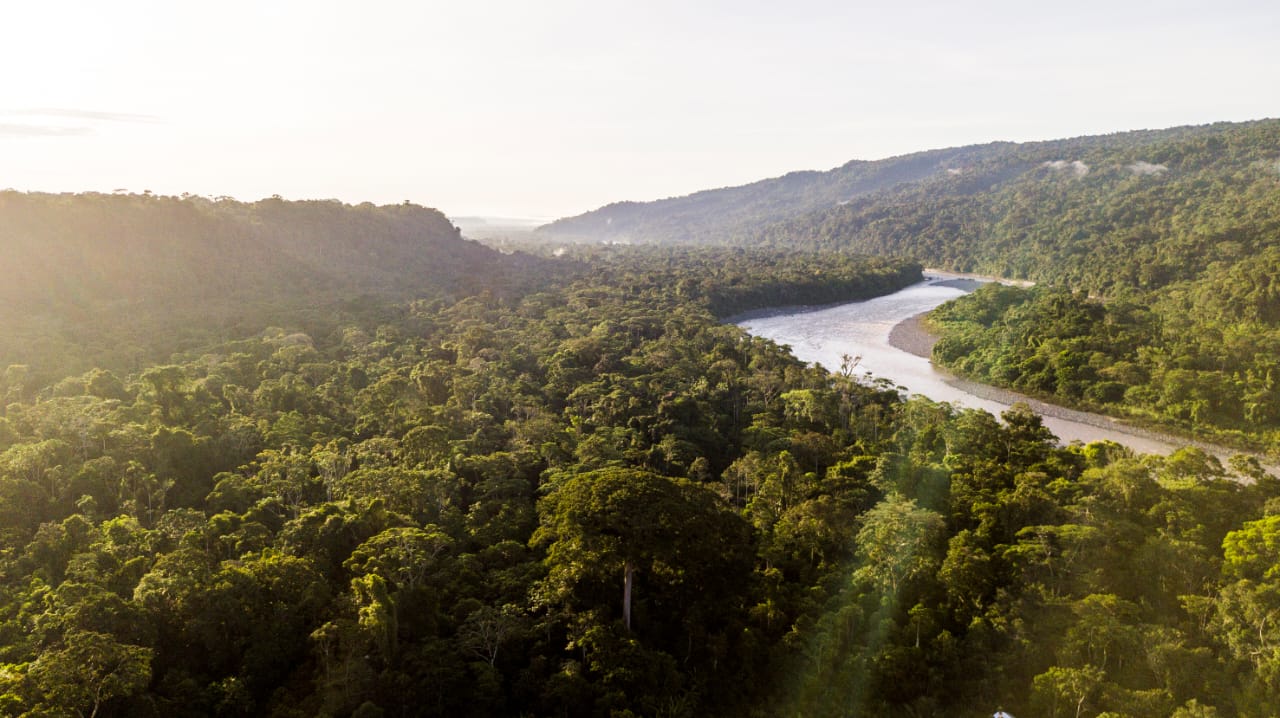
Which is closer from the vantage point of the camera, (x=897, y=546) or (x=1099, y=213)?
(x=897, y=546)

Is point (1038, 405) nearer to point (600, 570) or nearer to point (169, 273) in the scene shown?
point (600, 570)

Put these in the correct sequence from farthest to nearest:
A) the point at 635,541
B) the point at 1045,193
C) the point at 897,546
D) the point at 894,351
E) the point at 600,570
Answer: the point at 1045,193 → the point at 894,351 → the point at 897,546 → the point at 635,541 → the point at 600,570

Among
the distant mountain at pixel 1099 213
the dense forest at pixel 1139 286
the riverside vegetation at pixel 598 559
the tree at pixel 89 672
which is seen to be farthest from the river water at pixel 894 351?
the tree at pixel 89 672

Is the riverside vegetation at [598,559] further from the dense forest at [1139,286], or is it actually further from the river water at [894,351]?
the dense forest at [1139,286]

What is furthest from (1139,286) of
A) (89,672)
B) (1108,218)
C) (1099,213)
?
(89,672)

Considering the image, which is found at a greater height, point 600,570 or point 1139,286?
point 1139,286

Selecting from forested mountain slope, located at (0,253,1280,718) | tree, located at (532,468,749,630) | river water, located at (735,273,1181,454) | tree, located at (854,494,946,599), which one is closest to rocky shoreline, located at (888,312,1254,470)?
river water, located at (735,273,1181,454)

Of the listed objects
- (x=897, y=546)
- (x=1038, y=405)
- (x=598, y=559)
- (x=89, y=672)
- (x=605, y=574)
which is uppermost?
(x=89, y=672)
